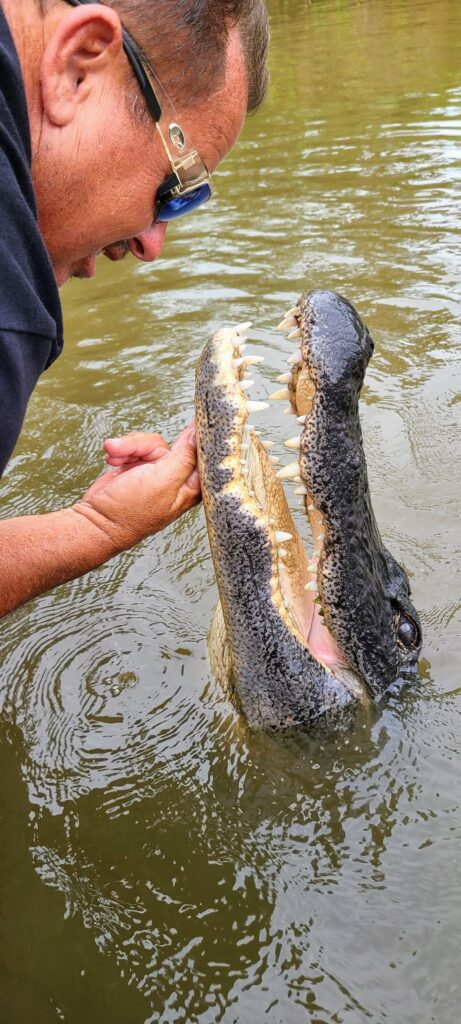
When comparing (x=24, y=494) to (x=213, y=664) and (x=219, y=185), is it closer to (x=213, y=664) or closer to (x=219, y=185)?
(x=213, y=664)

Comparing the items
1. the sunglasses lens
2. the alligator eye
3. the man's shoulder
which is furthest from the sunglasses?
the alligator eye

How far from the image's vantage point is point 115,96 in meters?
1.94

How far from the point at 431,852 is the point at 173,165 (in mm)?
1924

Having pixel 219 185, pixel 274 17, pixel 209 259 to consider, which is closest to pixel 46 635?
pixel 209 259

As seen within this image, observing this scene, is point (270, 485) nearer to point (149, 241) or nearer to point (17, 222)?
point (149, 241)

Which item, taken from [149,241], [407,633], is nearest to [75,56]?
[149,241]

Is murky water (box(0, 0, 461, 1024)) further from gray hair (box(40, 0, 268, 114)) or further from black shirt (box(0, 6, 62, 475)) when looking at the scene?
gray hair (box(40, 0, 268, 114))

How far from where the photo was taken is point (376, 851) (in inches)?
100.0

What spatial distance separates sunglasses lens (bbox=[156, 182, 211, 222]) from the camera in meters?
2.25

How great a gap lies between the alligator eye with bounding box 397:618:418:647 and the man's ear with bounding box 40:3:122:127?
1.83m

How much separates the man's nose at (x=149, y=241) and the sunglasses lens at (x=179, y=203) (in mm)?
60

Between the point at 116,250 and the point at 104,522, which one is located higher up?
the point at 116,250

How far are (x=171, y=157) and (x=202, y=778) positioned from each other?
5.90 ft

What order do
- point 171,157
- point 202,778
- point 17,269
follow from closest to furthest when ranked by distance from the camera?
point 17,269, point 171,157, point 202,778
